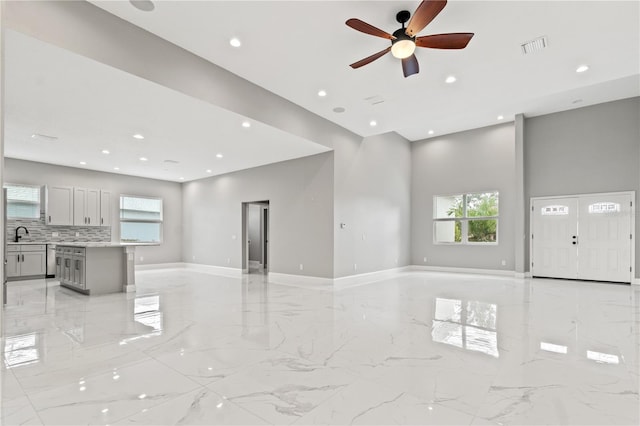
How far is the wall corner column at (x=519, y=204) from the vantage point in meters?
8.44

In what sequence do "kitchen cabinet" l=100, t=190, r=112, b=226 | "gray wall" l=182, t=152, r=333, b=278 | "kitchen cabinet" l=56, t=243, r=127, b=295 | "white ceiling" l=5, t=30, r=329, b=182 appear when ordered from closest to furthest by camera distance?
"white ceiling" l=5, t=30, r=329, b=182
"kitchen cabinet" l=56, t=243, r=127, b=295
"gray wall" l=182, t=152, r=333, b=278
"kitchen cabinet" l=100, t=190, r=112, b=226

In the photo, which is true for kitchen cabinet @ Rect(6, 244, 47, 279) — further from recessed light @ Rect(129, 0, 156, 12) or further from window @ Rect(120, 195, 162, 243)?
recessed light @ Rect(129, 0, 156, 12)

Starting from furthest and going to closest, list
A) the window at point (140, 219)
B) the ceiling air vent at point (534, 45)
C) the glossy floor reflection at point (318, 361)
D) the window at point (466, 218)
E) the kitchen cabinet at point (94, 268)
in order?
the window at point (140, 219) < the window at point (466, 218) < the kitchen cabinet at point (94, 268) < the ceiling air vent at point (534, 45) < the glossy floor reflection at point (318, 361)

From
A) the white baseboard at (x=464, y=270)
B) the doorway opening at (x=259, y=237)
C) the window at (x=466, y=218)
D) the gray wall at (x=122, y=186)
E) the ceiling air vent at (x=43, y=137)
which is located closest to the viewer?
the ceiling air vent at (x=43, y=137)

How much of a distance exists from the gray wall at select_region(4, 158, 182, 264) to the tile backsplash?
0.17 m

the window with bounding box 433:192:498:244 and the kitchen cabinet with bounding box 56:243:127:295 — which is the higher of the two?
the window with bounding box 433:192:498:244

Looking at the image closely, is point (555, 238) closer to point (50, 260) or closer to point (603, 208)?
point (603, 208)

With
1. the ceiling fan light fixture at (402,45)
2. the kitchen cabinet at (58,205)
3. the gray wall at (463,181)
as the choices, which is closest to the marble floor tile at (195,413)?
the ceiling fan light fixture at (402,45)

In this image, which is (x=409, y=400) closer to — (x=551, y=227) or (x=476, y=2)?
(x=476, y=2)

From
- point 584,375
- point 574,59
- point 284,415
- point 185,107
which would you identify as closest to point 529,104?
point 574,59

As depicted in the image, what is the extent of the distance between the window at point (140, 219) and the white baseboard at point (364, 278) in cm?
683

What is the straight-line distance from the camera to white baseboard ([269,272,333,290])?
23.2ft

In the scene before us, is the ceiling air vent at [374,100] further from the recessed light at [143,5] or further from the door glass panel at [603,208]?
the door glass panel at [603,208]

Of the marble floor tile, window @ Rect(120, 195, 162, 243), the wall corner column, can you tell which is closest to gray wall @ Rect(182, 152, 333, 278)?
window @ Rect(120, 195, 162, 243)
